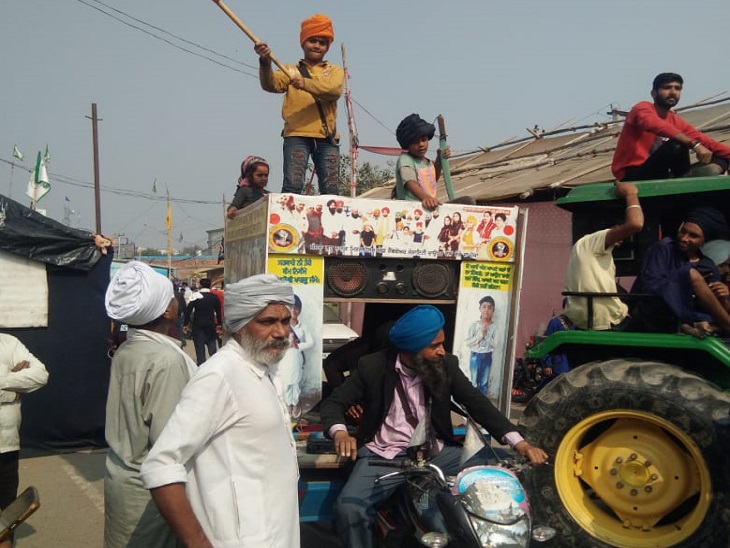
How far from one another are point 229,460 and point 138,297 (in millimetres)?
1042

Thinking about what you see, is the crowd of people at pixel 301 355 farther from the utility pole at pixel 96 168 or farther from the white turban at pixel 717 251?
the utility pole at pixel 96 168

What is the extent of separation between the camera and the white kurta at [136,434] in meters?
2.76

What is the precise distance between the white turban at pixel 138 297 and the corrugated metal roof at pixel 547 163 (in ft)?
28.2

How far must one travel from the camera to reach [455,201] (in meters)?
5.32

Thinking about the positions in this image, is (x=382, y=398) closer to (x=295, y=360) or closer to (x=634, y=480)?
(x=295, y=360)

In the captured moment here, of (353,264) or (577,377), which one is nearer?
(577,377)

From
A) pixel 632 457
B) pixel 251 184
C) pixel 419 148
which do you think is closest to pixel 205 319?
pixel 251 184

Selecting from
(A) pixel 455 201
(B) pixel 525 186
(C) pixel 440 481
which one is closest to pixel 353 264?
(A) pixel 455 201

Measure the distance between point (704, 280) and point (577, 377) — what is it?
912 millimetres

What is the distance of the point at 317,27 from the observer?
5.51 meters

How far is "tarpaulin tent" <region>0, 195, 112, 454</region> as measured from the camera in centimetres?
703

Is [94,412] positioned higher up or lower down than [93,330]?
lower down

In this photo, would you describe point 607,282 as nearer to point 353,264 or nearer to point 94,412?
point 353,264

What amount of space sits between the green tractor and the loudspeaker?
87 centimetres
